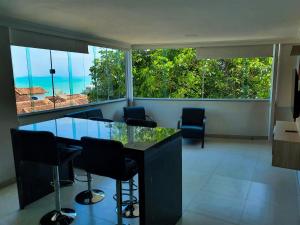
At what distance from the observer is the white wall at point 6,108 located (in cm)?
348

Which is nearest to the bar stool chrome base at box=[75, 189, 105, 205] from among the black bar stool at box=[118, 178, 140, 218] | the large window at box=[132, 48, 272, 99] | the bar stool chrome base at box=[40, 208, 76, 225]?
the bar stool chrome base at box=[40, 208, 76, 225]

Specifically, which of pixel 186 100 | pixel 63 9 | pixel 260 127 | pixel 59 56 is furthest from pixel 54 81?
pixel 260 127

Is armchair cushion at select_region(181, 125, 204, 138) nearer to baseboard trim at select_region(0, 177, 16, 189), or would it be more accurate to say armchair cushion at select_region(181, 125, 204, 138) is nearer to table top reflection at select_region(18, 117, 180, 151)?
table top reflection at select_region(18, 117, 180, 151)

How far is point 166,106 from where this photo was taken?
21.7 feet

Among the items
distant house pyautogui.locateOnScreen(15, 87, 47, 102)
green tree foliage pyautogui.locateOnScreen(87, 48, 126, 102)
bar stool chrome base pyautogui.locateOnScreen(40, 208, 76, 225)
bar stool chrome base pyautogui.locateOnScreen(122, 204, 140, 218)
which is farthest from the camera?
green tree foliage pyautogui.locateOnScreen(87, 48, 126, 102)

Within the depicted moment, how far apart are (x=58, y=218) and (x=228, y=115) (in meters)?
4.68

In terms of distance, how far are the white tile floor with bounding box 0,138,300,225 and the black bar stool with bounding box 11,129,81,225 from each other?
151mm

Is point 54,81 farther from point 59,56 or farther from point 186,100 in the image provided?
point 186,100

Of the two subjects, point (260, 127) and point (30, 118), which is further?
point (260, 127)

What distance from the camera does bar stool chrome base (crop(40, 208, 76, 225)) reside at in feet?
8.63

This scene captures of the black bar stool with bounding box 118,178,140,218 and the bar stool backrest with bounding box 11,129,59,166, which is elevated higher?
the bar stool backrest with bounding box 11,129,59,166

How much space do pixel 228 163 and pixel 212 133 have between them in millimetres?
1960

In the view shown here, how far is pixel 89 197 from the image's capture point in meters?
3.14

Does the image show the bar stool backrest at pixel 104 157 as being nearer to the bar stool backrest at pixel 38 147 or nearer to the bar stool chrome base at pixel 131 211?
the bar stool backrest at pixel 38 147
